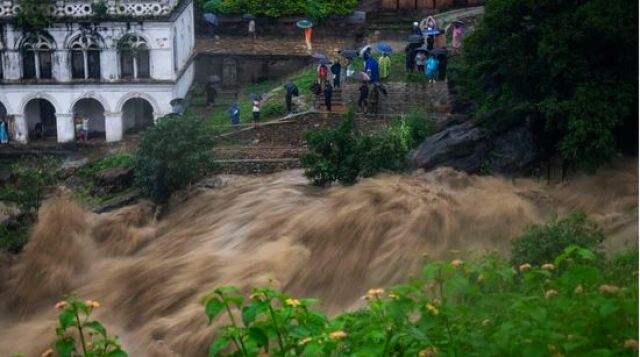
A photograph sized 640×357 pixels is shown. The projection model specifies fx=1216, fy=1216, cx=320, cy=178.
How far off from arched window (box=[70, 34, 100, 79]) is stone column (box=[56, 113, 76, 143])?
3.08 feet

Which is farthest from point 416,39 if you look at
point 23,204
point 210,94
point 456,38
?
point 23,204

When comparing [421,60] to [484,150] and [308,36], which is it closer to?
[484,150]

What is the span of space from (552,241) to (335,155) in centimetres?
772

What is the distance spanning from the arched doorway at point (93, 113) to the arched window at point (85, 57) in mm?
599

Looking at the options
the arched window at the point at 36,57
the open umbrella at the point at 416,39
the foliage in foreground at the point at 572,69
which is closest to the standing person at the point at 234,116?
the open umbrella at the point at 416,39

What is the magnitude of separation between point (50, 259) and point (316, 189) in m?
4.36

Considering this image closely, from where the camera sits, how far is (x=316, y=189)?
19.4 meters

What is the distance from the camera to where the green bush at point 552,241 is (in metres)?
11.7

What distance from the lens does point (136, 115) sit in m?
27.9

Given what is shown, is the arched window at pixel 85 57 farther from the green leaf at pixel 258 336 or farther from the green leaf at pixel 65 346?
the green leaf at pixel 258 336

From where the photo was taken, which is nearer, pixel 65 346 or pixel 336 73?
pixel 65 346

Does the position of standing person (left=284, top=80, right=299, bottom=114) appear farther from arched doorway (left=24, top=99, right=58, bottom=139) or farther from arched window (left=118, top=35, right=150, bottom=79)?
arched doorway (left=24, top=99, right=58, bottom=139)

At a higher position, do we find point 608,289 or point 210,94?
point 210,94

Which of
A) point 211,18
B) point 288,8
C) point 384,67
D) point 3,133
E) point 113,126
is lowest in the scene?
point 3,133
